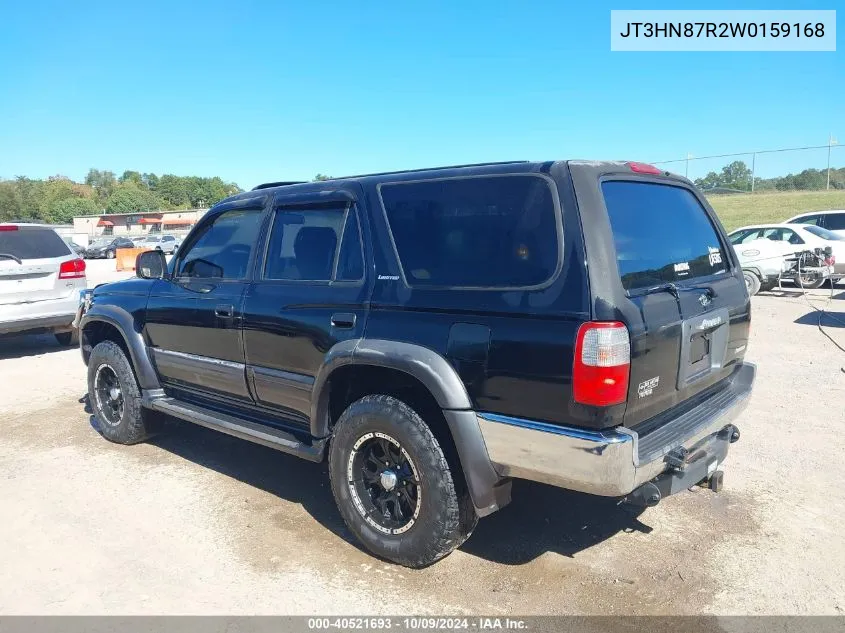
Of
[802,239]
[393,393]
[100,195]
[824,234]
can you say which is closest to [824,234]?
[824,234]

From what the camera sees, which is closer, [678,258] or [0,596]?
[0,596]

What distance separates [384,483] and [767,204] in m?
29.9

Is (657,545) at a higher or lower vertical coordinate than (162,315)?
A: lower

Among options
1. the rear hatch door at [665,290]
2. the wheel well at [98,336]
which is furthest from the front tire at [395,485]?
the wheel well at [98,336]

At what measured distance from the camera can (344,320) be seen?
11.5 ft

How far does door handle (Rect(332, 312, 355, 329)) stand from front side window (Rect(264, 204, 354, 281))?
22cm

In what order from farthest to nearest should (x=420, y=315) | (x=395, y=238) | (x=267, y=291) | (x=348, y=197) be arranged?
(x=267, y=291), (x=348, y=197), (x=395, y=238), (x=420, y=315)

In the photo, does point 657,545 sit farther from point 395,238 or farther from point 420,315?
point 395,238

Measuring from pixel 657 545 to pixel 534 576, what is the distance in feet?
2.59

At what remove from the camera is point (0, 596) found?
10.5 feet

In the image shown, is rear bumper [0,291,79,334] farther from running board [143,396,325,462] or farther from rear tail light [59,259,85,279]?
running board [143,396,325,462]

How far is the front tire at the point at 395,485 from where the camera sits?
10.4ft

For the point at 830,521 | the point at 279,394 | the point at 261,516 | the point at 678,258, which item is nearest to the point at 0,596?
the point at 261,516

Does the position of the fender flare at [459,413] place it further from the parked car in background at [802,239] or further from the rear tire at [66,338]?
the parked car in background at [802,239]
